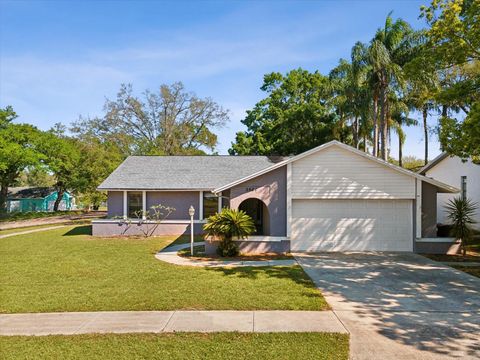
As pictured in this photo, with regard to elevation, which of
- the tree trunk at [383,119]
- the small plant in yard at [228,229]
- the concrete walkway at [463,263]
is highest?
the tree trunk at [383,119]

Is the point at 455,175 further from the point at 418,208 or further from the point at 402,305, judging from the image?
the point at 402,305

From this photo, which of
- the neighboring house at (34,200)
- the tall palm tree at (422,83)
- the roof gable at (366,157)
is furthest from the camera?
the neighboring house at (34,200)

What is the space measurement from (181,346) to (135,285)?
421 cm

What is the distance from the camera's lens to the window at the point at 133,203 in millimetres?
21125

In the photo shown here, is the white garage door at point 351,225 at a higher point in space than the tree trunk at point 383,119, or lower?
lower

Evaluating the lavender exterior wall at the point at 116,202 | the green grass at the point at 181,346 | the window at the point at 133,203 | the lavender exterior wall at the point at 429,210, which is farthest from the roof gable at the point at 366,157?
the lavender exterior wall at the point at 116,202

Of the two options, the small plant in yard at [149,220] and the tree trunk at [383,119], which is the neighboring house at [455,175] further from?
the small plant in yard at [149,220]

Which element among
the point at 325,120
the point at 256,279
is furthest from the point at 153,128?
the point at 256,279

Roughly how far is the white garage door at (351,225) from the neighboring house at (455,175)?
5667 mm

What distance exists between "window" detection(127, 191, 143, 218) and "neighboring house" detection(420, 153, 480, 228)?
18.0m

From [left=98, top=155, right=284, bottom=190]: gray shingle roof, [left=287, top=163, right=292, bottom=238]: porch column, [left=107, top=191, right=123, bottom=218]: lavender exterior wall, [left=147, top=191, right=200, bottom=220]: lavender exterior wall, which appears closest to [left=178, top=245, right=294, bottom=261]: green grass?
[left=287, top=163, right=292, bottom=238]: porch column

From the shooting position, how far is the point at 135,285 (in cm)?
945

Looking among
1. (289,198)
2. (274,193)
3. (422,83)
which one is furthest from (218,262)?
(422,83)

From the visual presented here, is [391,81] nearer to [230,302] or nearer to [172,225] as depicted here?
[172,225]
